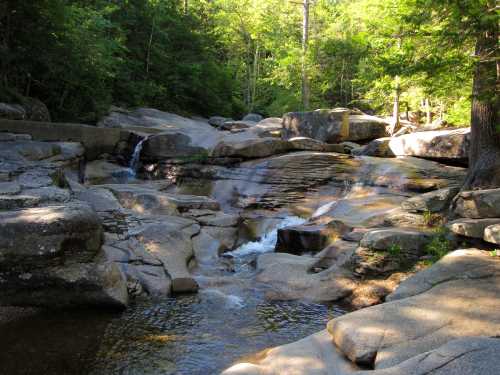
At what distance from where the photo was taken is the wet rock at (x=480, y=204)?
23.0 feet

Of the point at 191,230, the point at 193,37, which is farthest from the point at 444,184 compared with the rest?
the point at 193,37

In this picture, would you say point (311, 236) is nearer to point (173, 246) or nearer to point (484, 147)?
point (173, 246)

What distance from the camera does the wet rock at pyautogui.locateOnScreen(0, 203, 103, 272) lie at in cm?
589

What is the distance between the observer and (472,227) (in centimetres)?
679

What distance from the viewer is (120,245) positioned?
7.89m

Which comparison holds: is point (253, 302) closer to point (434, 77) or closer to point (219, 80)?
point (434, 77)

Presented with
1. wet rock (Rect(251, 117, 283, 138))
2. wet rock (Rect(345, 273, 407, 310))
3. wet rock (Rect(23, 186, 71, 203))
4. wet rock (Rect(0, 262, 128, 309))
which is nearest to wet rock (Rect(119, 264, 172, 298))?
wet rock (Rect(0, 262, 128, 309))

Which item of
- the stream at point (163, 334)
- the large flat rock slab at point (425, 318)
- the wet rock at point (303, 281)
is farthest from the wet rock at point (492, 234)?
the stream at point (163, 334)

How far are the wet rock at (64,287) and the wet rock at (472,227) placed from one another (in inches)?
192

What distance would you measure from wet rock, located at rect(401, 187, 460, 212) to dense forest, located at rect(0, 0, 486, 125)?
6.12 feet

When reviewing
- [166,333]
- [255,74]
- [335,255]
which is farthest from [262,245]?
[255,74]

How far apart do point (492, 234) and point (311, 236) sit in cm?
388

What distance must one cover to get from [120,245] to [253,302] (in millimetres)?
2456

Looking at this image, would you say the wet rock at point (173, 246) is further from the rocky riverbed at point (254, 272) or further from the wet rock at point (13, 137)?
the wet rock at point (13, 137)
